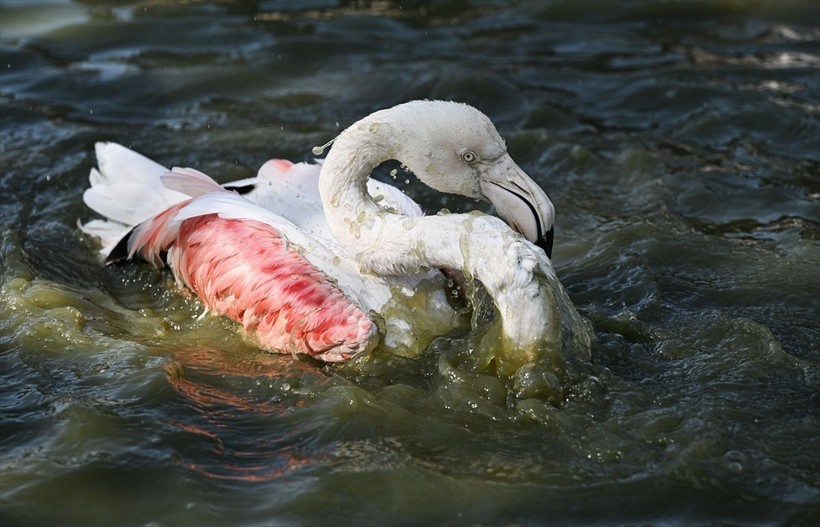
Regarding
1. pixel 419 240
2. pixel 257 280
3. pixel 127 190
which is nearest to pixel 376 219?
pixel 419 240

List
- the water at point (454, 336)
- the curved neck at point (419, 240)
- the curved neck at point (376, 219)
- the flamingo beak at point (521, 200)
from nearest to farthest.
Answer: the water at point (454, 336) < the curved neck at point (419, 240) < the curved neck at point (376, 219) < the flamingo beak at point (521, 200)

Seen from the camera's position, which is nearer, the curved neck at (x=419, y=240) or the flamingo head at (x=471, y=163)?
the curved neck at (x=419, y=240)

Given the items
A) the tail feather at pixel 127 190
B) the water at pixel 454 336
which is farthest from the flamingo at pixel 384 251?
the tail feather at pixel 127 190

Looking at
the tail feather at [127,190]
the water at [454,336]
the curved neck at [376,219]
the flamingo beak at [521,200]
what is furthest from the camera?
the tail feather at [127,190]

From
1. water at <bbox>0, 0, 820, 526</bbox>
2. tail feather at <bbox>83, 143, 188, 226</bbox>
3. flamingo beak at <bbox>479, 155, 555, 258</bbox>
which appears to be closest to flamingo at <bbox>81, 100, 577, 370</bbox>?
flamingo beak at <bbox>479, 155, 555, 258</bbox>

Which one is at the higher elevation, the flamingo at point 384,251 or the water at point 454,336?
the flamingo at point 384,251

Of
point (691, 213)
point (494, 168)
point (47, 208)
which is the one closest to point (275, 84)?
point (47, 208)

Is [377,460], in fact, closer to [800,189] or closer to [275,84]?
[800,189]

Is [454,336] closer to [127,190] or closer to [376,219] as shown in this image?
[376,219]

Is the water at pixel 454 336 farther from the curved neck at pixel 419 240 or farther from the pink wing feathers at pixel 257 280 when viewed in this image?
the curved neck at pixel 419 240

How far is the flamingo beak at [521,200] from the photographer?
527 centimetres

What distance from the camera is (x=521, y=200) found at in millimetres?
5285

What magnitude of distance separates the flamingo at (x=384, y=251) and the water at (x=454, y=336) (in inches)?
7.0

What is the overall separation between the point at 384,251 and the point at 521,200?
64 centimetres
